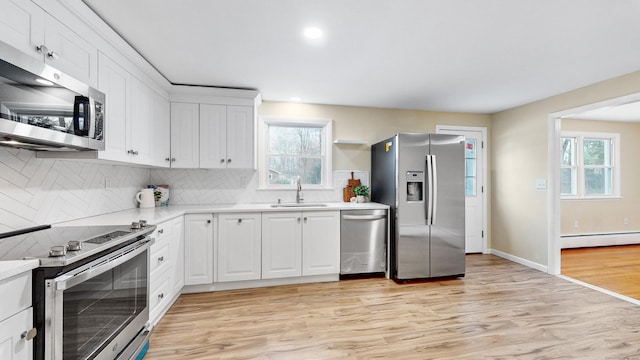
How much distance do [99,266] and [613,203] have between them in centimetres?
774

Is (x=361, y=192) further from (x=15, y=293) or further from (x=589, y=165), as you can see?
(x=589, y=165)

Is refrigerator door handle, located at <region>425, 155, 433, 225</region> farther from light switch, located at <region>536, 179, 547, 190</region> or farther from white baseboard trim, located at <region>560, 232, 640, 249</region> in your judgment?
white baseboard trim, located at <region>560, 232, 640, 249</region>

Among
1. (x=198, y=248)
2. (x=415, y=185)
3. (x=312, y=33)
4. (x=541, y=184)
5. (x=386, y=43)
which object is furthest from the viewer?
(x=541, y=184)

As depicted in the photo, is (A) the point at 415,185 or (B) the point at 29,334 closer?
(B) the point at 29,334

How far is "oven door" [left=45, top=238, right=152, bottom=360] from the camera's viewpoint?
116 cm

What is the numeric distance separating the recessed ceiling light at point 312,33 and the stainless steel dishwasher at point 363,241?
6.44 feet

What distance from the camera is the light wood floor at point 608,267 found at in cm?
322

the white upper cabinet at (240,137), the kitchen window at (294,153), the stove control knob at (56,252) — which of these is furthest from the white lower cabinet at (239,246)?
the stove control knob at (56,252)

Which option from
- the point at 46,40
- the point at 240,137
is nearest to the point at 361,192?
the point at 240,137

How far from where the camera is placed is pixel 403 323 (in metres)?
2.37

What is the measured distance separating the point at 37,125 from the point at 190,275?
2121mm

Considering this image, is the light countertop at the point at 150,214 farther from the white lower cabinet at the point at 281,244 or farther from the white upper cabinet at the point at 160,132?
the white upper cabinet at the point at 160,132

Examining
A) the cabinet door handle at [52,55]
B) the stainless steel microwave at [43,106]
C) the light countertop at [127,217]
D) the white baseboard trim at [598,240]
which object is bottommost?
the white baseboard trim at [598,240]

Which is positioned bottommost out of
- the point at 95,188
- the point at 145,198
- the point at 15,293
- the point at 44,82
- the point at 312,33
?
the point at 15,293
